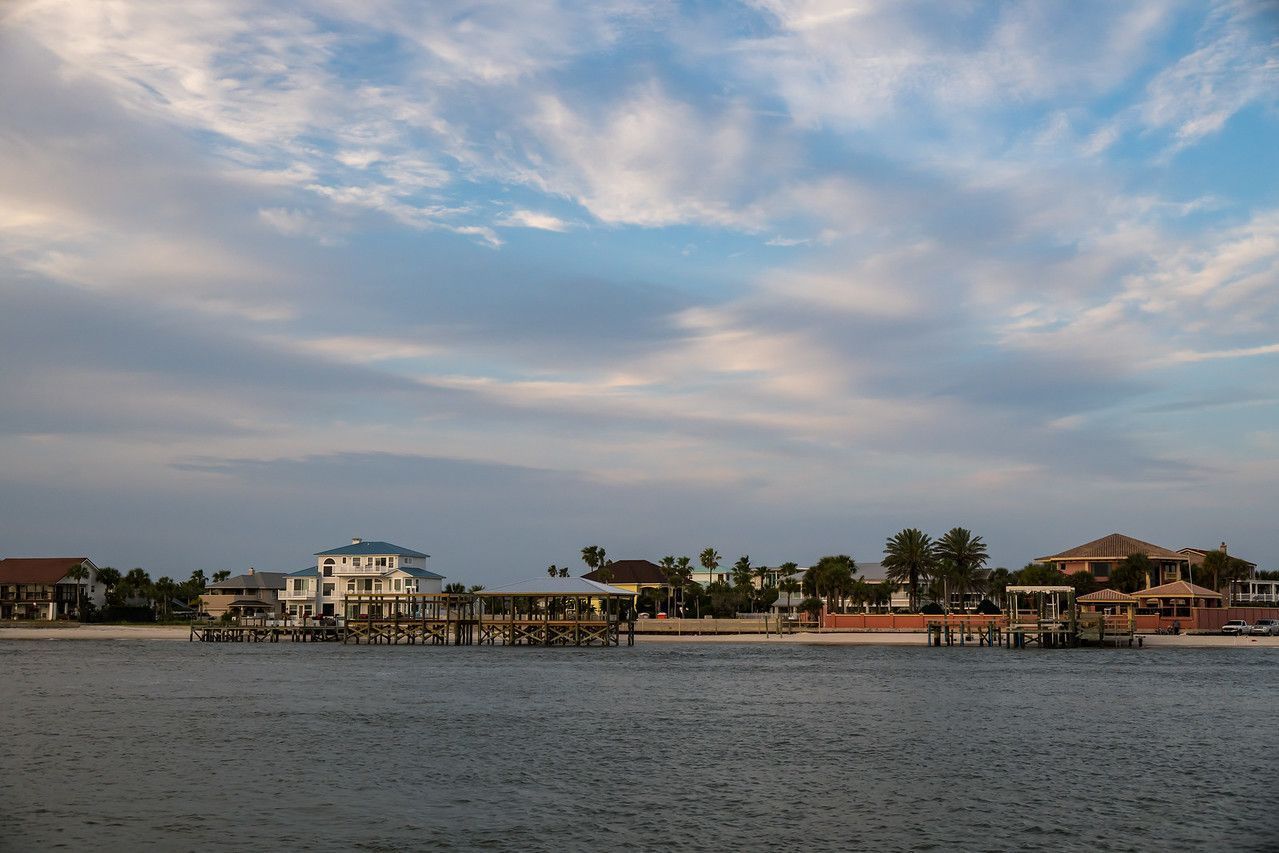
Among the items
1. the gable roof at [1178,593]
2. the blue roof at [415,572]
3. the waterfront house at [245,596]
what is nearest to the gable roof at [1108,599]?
the gable roof at [1178,593]

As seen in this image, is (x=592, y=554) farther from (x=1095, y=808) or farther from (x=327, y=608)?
(x=1095, y=808)

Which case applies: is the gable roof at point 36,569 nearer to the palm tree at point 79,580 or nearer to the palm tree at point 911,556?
the palm tree at point 79,580

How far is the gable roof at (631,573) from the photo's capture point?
185750 millimetres

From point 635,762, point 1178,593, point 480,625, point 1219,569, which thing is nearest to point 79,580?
point 480,625

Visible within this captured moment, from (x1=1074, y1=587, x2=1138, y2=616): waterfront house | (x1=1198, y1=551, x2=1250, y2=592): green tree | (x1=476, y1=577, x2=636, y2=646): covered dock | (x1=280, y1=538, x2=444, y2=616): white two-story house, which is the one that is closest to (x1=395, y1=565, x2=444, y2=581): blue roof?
(x1=280, y1=538, x2=444, y2=616): white two-story house

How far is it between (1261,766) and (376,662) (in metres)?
60.9

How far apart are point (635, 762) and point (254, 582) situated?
410 ft

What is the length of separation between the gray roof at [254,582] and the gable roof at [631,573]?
51.8m

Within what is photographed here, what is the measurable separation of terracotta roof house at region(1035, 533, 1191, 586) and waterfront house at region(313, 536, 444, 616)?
82.9 m

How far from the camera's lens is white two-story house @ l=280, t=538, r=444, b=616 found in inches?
5221

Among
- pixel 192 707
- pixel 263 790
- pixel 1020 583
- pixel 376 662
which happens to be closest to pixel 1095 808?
pixel 263 790

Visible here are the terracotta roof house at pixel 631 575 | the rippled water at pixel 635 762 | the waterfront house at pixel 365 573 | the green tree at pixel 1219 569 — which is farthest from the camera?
the terracotta roof house at pixel 631 575

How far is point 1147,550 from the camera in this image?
147 m

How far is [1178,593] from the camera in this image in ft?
394
